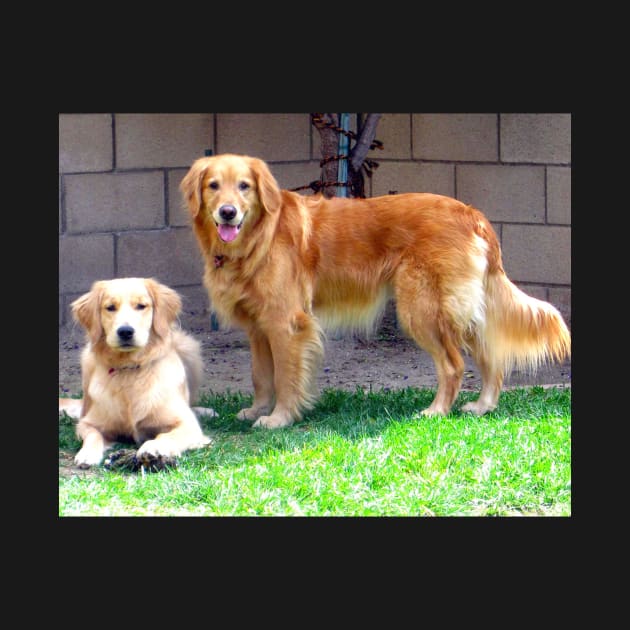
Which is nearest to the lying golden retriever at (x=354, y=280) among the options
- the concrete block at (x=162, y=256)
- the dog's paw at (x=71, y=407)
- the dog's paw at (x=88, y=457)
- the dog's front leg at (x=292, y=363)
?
the dog's front leg at (x=292, y=363)

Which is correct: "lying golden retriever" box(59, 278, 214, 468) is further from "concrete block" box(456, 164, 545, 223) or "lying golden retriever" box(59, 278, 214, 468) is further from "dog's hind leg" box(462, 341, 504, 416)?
"concrete block" box(456, 164, 545, 223)

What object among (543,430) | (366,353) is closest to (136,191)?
(366,353)

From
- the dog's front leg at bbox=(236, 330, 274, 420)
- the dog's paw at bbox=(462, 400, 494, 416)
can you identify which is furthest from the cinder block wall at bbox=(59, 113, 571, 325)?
the dog's front leg at bbox=(236, 330, 274, 420)

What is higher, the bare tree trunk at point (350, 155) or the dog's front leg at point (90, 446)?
the bare tree trunk at point (350, 155)

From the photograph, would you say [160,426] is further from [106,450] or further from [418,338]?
[418,338]

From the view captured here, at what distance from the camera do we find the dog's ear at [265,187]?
604 cm

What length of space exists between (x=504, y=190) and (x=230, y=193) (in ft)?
11.0

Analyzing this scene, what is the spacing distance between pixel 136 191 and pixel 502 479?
492 cm

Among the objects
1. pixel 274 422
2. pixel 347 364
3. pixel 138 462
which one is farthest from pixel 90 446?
pixel 347 364

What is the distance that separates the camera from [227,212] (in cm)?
588

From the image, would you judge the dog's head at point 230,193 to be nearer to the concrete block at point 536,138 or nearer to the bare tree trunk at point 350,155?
the bare tree trunk at point 350,155

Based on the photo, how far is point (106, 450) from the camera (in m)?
5.57

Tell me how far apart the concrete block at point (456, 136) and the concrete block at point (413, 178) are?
0.36ft

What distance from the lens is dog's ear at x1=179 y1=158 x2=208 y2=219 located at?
19.8ft
